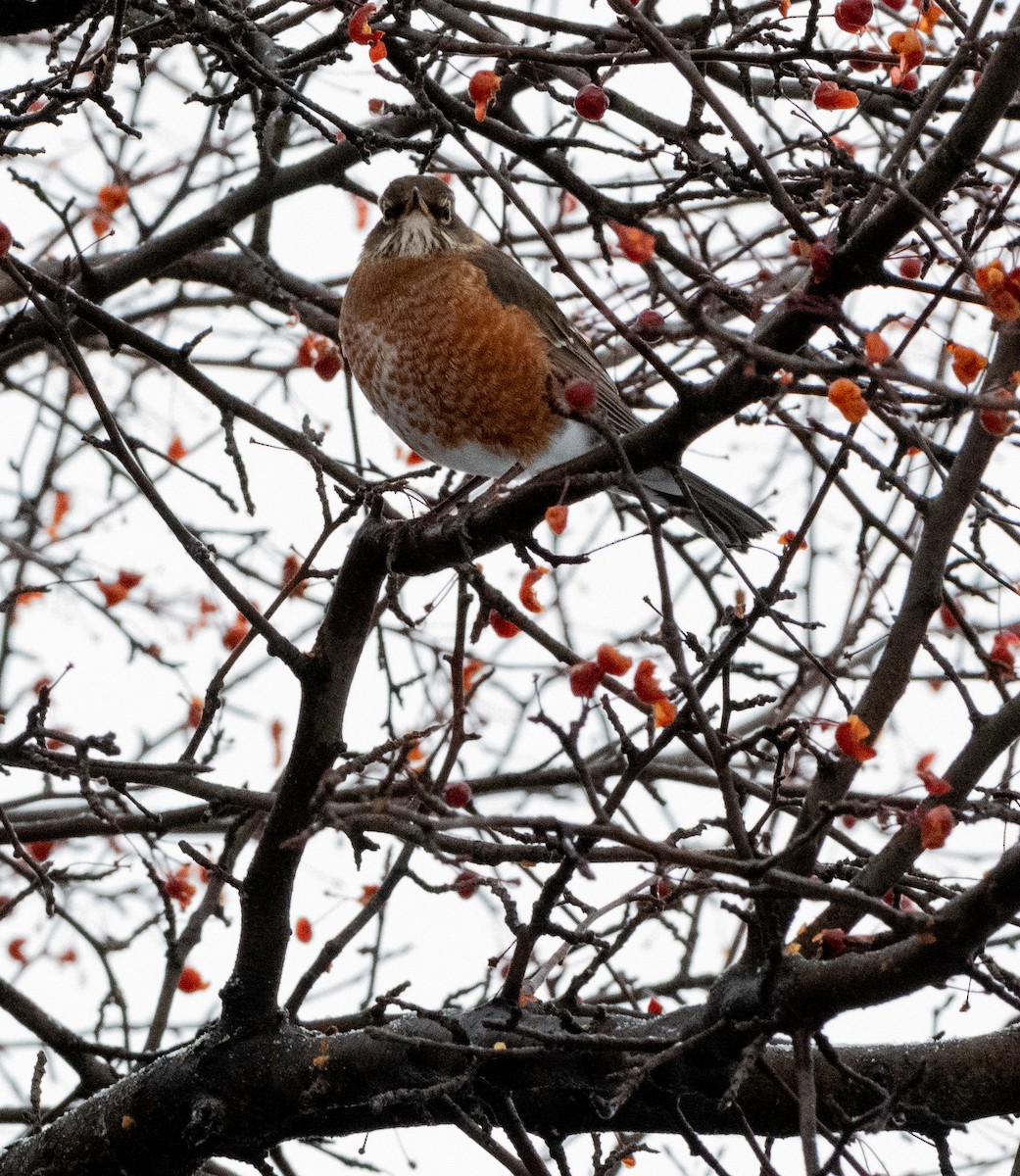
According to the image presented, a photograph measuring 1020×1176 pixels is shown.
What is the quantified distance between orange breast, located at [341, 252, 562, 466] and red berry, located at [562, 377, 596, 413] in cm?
179

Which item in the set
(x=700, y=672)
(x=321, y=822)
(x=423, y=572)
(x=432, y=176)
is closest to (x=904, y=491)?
→ (x=700, y=672)

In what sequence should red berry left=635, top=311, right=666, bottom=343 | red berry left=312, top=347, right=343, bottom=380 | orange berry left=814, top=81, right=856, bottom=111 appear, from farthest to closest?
red berry left=312, top=347, right=343, bottom=380
orange berry left=814, top=81, right=856, bottom=111
red berry left=635, top=311, right=666, bottom=343

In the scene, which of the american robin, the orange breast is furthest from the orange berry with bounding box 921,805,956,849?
the orange breast

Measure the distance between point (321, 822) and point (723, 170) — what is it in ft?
5.56

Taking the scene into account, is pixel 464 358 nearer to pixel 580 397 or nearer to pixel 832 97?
pixel 832 97

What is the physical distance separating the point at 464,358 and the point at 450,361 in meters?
0.05

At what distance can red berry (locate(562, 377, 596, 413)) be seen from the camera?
8.16ft

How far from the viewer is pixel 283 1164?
11.4ft

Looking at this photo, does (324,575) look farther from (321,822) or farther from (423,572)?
(321,822)

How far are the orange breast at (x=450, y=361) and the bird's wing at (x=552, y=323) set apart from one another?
2.5 inches

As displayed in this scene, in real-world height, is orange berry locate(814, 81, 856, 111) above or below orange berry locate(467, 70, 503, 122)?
below

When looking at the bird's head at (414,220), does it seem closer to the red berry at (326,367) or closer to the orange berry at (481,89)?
the red berry at (326,367)

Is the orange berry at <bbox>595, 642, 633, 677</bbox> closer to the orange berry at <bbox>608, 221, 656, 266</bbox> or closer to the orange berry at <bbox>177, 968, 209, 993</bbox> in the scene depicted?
the orange berry at <bbox>608, 221, 656, 266</bbox>

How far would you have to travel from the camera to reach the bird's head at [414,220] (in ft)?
15.9
